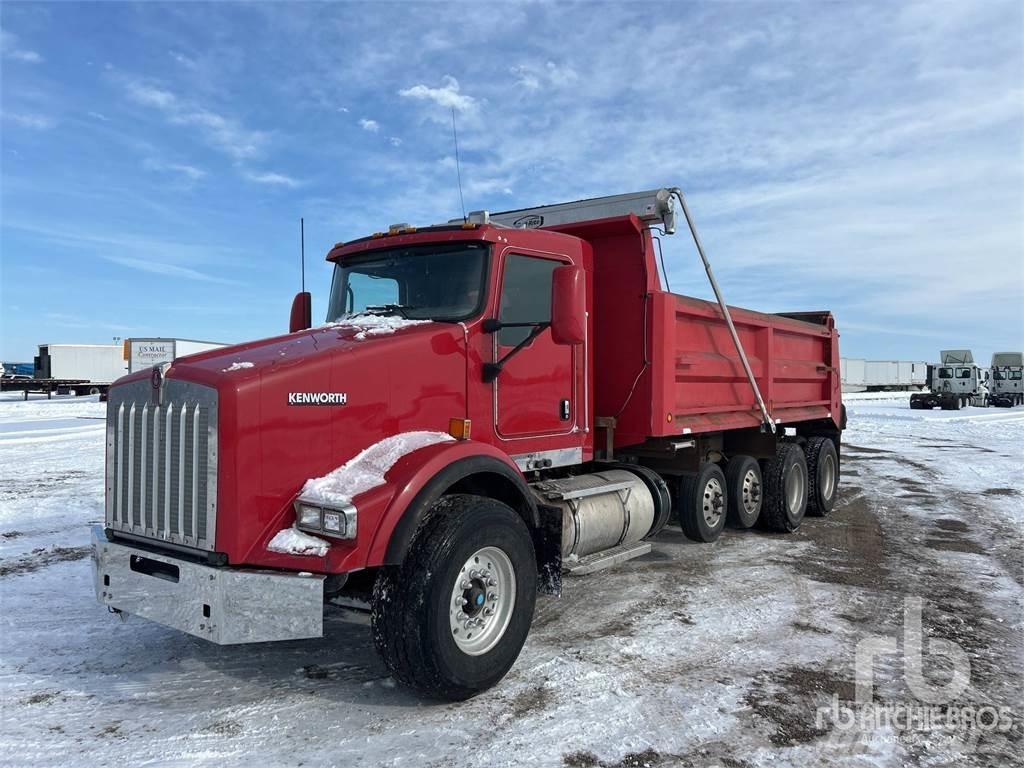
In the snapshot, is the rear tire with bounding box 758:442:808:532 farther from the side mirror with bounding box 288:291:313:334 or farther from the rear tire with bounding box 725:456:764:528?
the side mirror with bounding box 288:291:313:334

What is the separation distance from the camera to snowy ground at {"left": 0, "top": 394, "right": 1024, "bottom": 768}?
3438mm

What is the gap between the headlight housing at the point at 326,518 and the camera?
353cm

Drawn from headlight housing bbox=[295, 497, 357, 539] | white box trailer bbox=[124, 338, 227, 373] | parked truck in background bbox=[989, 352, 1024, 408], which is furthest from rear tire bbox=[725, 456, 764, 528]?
parked truck in background bbox=[989, 352, 1024, 408]

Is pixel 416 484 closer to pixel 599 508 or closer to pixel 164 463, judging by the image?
pixel 164 463

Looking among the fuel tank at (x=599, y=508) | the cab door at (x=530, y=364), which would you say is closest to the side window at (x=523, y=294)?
the cab door at (x=530, y=364)

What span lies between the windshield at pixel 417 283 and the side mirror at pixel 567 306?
21.2 inches

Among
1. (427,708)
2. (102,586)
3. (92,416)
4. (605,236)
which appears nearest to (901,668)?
(427,708)

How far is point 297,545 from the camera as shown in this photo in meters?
3.62

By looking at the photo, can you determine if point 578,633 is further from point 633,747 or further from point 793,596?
point 793,596

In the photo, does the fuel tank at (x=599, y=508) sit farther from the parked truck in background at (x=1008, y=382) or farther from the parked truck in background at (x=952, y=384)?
the parked truck in background at (x=1008, y=382)

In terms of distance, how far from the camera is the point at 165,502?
3879 mm

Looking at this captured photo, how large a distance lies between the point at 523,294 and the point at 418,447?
1.40 m

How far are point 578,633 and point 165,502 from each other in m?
2.76

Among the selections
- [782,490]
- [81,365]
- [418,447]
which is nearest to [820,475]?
[782,490]
